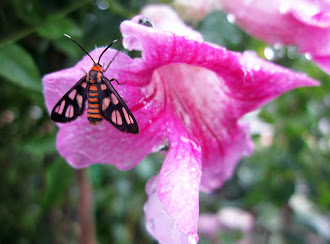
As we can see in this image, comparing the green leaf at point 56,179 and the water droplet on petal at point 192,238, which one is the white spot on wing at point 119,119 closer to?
the water droplet on petal at point 192,238

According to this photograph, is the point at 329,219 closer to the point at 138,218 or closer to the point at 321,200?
the point at 321,200

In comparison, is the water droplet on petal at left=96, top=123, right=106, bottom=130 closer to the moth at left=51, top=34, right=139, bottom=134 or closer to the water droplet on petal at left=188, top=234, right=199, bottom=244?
the moth at left=51, top=34, right=139, bottom=134

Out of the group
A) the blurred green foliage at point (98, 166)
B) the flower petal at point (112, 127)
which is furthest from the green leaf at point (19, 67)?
the flower petal at point (112, 127)

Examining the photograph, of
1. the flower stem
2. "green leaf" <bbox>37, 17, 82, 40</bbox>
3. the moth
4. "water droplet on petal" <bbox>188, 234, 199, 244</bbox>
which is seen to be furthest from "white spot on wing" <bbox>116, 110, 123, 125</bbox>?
the flower stem

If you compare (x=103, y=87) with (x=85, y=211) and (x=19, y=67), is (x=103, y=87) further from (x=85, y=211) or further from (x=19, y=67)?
(x=85, y=211)

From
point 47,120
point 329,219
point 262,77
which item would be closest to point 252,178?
point 329,219
